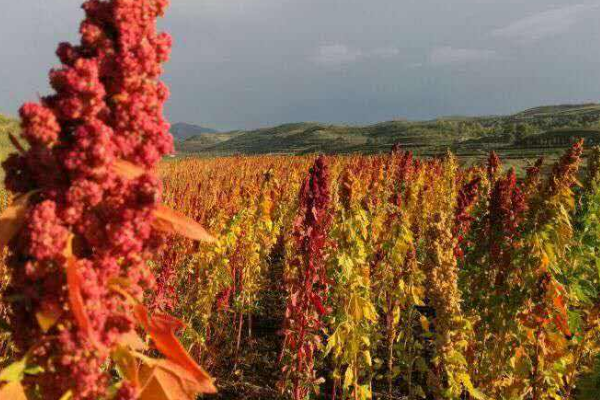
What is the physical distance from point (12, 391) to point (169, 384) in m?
0.33

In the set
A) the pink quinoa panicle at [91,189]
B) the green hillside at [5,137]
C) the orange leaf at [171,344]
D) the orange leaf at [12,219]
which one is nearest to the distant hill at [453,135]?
the green hillside at [5,137]

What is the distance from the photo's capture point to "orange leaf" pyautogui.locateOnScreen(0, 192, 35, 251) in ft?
2.77

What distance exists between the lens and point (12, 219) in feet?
2.85

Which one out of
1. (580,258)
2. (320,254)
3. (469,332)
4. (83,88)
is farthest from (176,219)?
(580,258)

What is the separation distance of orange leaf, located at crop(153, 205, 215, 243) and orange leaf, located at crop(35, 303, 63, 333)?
277 millimetres

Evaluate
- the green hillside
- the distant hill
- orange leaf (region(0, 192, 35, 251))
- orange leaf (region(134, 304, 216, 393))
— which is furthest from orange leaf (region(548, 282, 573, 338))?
the green hillside

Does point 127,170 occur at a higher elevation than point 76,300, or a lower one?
higher

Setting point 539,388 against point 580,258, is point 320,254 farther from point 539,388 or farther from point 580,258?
point 580,258

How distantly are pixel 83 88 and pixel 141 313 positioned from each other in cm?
56

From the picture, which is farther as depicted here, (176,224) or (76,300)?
(176,224)

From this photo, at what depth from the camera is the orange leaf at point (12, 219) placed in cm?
84

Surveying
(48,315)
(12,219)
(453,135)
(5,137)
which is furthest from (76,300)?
(453,135)

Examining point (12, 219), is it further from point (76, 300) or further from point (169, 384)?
point (169, 384)

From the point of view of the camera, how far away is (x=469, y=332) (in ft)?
10.6
